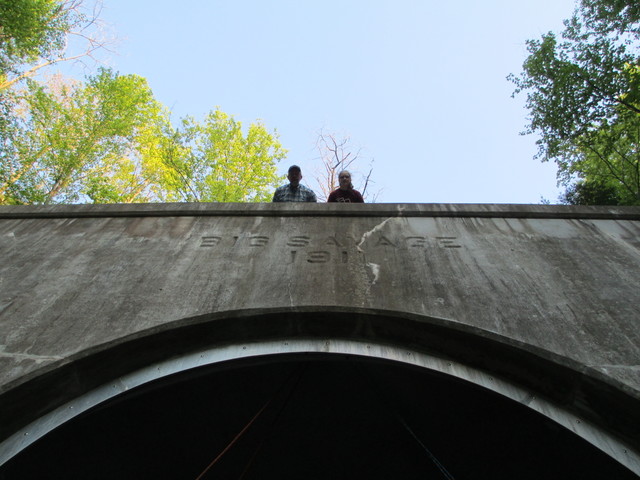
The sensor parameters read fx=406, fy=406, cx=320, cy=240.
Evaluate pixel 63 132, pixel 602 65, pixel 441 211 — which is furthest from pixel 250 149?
pixel 441 211

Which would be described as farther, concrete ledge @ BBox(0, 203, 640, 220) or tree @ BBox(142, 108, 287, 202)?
tree @ BBox(142, 108, 287, 202)

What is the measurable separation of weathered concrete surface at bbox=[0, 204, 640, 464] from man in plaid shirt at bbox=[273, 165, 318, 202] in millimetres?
2080

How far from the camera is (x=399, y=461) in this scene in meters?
4.86

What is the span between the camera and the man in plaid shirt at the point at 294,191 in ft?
21.4

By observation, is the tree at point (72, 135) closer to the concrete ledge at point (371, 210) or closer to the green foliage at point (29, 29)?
the green foliage at point (29, 29)

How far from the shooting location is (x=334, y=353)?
10.3 feet

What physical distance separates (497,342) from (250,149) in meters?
14.0

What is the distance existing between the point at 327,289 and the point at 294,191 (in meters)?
3.43

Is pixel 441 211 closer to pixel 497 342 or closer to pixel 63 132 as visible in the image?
Answer: pixel 497 342

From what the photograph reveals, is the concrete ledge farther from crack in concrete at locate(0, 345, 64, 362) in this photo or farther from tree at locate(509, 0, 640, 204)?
tree at locate(509, 0, 640, 204)

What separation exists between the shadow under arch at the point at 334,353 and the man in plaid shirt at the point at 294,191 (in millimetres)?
3554

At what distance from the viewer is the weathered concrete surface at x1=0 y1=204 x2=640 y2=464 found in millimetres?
2846

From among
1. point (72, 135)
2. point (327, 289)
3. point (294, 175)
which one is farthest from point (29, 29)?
point (327, 289)

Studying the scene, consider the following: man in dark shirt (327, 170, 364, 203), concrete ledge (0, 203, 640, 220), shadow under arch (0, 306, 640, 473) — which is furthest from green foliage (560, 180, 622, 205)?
shadow under arch (0, 306, 640, 473)
